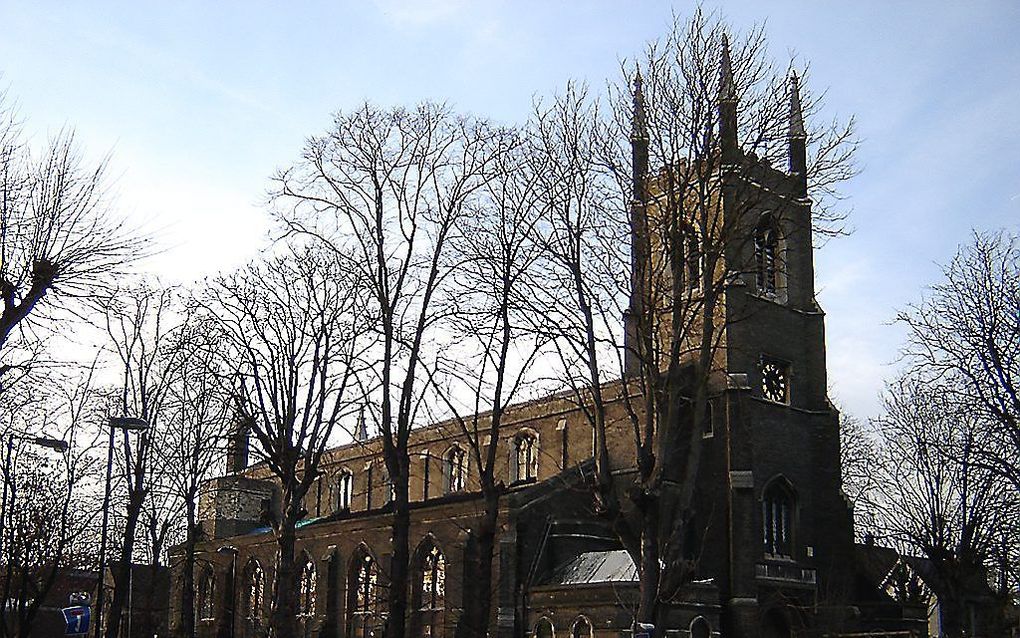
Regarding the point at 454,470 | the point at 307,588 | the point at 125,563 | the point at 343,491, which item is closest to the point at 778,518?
the point at 454,470

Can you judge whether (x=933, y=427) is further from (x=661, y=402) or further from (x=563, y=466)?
(x=661, y=402)

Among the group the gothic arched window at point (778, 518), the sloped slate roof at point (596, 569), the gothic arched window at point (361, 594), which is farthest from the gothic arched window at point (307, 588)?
the gothic arched window at point (778, 518)

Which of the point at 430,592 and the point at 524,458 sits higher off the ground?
the point at 524,458

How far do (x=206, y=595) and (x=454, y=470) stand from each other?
1804 centimetres

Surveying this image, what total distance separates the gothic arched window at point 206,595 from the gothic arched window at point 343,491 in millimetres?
7670

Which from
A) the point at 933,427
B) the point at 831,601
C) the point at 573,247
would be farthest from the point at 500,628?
the point at 573,247

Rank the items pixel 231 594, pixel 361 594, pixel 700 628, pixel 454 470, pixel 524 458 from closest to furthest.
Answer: pixel 700 628 → pixel 361 594 → pixel 524 458 → pixel 454 470 → pixel 231 594

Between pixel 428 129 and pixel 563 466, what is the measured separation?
2339 centimetres

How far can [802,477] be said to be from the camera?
43.5 m

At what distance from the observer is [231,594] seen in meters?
60.0

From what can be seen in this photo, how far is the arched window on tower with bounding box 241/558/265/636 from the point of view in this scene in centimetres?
5721

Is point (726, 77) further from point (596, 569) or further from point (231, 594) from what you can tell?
point (231, 594)

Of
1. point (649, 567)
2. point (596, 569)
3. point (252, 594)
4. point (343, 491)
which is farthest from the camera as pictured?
point (343, 491)

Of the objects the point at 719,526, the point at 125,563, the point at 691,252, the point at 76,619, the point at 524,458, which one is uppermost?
the point at 691,252
